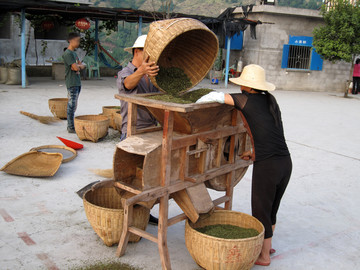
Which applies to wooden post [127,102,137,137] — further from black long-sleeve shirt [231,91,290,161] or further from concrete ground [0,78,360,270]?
concrete ground [0,78,360,270]

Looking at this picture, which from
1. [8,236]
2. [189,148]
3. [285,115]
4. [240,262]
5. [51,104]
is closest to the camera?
[240,262]

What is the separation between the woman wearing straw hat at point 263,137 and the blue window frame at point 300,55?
47.9ft

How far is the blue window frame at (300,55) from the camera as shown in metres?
17.2

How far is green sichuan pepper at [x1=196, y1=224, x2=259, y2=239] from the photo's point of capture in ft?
Answer: 10.9

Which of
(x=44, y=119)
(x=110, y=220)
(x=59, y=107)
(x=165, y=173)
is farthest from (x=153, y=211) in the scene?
(x=59, y=107)

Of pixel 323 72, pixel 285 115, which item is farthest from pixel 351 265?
pixel 323 72

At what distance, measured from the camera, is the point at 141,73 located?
3.29 meters

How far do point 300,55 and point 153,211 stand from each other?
49.0 ft

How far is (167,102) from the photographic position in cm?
310

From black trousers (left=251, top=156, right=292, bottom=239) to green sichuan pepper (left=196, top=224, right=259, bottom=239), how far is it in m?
0.14

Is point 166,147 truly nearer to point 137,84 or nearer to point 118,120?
point 137,84

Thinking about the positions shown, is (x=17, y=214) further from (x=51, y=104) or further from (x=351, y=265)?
(x=51, y=104)

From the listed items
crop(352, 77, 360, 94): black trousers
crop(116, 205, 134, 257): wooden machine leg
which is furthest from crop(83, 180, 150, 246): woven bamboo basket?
crop(352, 77, 360, 94): black trousers

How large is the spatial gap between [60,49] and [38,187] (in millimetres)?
16849
